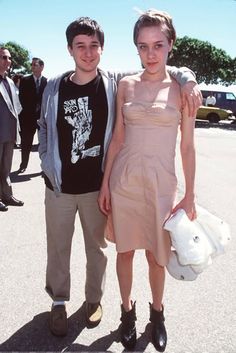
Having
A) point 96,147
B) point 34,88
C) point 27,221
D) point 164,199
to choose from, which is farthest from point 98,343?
point 34,88

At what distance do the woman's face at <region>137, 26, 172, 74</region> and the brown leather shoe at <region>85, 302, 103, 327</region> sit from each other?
167 cm

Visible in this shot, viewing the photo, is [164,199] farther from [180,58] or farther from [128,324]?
[180,58]

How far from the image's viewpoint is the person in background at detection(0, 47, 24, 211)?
498cm

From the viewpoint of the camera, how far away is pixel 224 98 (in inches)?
947

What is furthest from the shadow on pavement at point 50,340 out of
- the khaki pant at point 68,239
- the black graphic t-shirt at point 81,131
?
the black graphic t-shirt at point 81,131

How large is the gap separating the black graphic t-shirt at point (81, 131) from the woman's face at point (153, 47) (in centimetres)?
33

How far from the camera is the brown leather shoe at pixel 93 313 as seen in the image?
261 cm

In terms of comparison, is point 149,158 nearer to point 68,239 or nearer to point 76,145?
point 76,145

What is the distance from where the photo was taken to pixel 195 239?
2.23 meters

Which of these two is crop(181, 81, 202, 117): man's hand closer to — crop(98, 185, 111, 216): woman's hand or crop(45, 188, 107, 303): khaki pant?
crop(98, 185, 111, 216): woman's hand

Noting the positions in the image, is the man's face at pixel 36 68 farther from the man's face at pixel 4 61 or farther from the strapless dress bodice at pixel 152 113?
the strapless dress bodice at pixel 152 113

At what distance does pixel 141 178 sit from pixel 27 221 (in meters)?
2.74

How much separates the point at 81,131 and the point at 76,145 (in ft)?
0.31

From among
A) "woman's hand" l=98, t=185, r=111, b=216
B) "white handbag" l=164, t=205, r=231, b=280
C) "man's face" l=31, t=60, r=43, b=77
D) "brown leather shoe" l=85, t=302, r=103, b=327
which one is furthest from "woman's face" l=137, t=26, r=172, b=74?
"man's face" l=31, t=60, r=43, b=77
